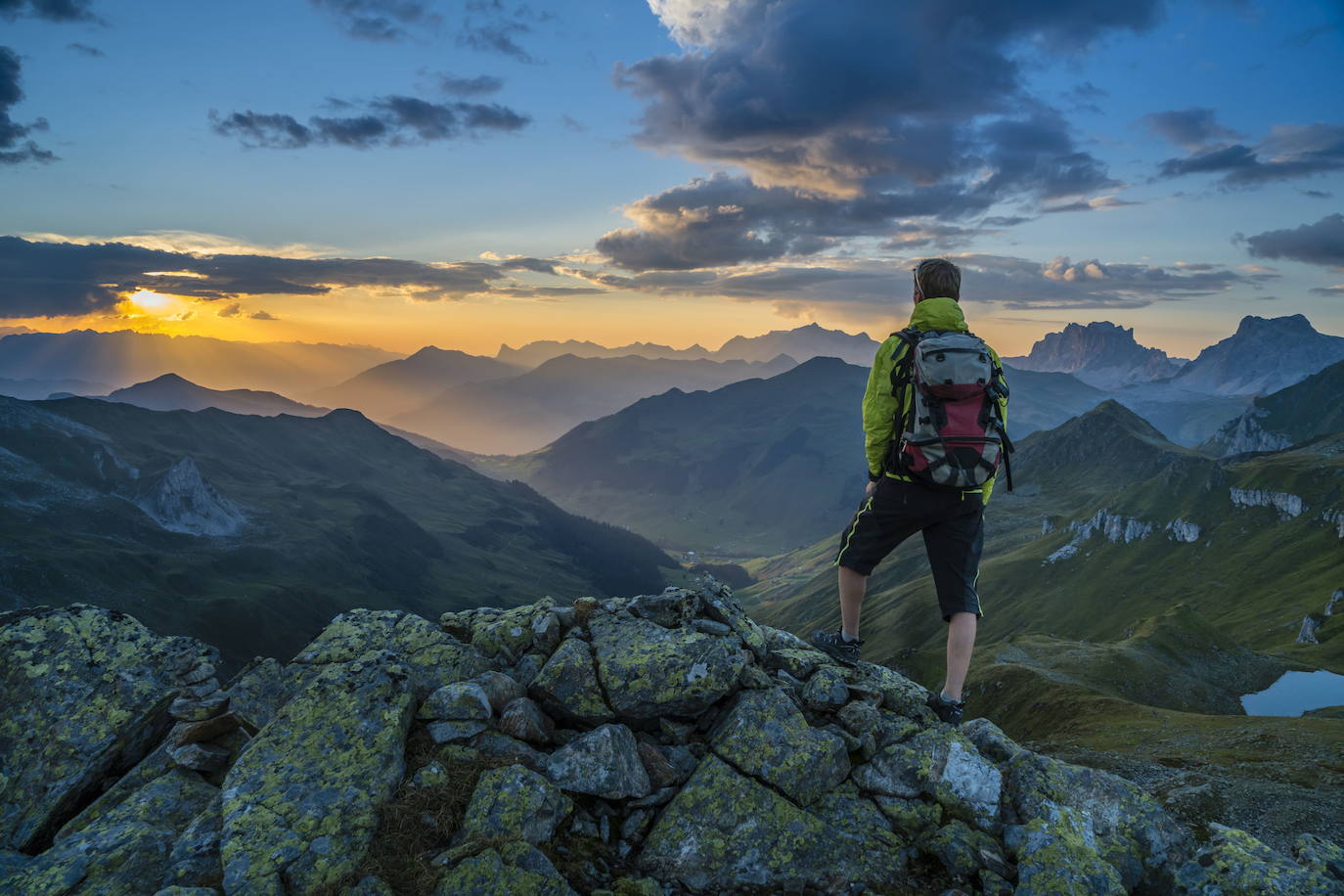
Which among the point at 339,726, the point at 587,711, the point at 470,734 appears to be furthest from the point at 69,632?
the point at 587,711

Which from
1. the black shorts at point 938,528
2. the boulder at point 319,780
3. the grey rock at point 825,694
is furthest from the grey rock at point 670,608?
the boulder at point 319,780

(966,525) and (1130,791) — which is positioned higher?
(966,525)

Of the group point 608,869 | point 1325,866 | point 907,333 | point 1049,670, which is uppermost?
point 907,333

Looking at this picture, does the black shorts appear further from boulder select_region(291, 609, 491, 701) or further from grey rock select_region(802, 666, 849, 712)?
boulder select_region(291, 609, 491, 701)

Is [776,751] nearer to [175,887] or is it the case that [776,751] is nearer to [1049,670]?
[175,887]

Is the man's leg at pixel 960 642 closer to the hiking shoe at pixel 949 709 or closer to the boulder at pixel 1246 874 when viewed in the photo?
the hiking shoe at pixel 949 709

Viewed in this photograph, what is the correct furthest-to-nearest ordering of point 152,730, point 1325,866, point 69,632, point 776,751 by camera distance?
1. point 69,632
2. point 152,730
3. point 776,751
4. point 1325,866

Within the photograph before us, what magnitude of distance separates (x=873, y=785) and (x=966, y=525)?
4.67 metres

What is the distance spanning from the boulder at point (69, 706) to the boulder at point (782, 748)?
1047 cm

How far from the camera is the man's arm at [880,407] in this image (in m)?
11.5

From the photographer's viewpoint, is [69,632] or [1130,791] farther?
[69,632]

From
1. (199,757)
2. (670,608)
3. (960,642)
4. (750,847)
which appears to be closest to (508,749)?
(750,847)

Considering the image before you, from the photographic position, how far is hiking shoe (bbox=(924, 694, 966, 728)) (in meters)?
13.2

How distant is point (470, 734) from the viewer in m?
11.6
